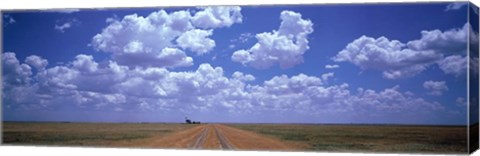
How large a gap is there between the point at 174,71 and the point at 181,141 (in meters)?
1.80

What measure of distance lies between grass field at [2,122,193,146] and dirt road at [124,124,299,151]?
25 cm

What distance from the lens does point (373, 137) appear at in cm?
2092

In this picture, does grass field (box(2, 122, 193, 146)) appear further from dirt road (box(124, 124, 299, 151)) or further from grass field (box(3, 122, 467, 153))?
dirt road (box(124, 124, 299, 151))

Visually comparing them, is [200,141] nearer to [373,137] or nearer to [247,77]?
[247,77]

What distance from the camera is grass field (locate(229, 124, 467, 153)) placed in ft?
66.3

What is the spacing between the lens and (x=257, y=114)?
21.9 metres

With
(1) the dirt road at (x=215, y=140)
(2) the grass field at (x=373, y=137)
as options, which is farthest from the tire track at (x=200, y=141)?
(2) the grass field at (x=373, y=137)

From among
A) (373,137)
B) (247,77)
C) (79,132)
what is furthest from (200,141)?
(373,137)

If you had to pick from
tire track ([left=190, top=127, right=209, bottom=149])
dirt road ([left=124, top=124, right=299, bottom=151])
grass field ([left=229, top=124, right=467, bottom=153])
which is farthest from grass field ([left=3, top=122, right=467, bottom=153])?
tire track ([left=190, top=127, right=209, bottom=149])

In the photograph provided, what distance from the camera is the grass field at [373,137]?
66.3ft

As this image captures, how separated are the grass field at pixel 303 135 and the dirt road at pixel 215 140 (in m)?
0.15

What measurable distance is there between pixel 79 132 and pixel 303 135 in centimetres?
606

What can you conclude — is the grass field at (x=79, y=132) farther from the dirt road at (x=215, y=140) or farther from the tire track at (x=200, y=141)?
the tire track at (x=200, y=141)

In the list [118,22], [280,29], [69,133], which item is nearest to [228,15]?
A: [280,29]
